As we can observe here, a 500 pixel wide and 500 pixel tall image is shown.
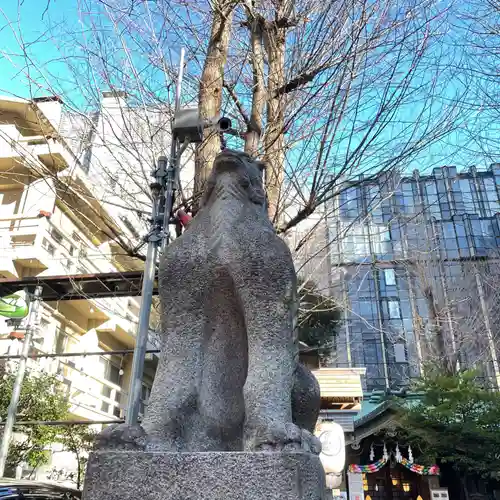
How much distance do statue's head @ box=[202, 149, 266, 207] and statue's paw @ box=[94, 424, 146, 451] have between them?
3.49 feet

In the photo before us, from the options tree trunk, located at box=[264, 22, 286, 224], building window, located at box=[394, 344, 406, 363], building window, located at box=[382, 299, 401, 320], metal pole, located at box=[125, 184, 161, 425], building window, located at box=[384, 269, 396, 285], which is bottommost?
metal pole, located at box=[125, 184, 161, 425]

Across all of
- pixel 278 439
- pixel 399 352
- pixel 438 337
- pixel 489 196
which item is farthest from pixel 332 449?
pixel 489 196

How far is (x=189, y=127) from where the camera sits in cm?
501

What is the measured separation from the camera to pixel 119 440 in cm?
157

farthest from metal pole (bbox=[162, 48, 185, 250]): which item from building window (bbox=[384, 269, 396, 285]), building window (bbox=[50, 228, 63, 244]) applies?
building window (bbox=[384, 269, 396, 285])

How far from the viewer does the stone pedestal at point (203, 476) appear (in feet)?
4.74

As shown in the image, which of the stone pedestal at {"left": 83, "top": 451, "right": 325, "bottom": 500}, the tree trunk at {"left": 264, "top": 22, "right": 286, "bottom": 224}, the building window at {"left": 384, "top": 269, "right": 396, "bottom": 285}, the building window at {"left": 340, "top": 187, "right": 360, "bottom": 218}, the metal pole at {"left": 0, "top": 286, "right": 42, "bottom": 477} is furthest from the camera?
the building window at {"left": 384, "top": 269, "right": 396, "bottom": 285}

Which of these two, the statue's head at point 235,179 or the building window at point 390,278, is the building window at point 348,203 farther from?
the building window at point 390,278

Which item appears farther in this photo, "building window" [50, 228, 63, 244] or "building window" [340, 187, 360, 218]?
"building window" [50, 228, 63, 244]

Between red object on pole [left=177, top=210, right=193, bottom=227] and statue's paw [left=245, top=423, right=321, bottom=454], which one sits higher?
red object on pole [left=177, top=210, right=193, bottom=227]

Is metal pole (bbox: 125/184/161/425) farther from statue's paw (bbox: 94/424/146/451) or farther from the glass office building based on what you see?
the glass office building

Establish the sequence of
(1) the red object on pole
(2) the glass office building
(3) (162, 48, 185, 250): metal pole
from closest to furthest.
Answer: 1. (3) (162, 48, 185, 250): metal pole
2. (1) the red object on pole
3. (2) the glass office building

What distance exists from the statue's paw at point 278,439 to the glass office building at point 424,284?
8220mm

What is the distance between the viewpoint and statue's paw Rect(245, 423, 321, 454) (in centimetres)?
151
